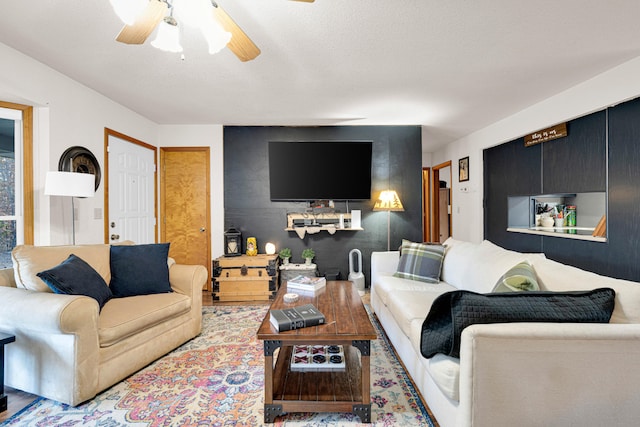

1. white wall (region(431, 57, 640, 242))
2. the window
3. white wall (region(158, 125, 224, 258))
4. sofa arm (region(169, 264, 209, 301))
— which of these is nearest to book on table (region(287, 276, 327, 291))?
sofa arm (region(169, 264, 209, 301))

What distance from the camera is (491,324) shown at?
1.24m

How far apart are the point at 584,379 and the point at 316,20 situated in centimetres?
231

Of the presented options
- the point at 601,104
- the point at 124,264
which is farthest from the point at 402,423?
the point at 601,104

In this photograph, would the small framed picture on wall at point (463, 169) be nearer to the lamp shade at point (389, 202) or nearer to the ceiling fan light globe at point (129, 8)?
the lamp shade at point (389, 202)

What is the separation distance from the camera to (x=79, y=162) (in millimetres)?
3021

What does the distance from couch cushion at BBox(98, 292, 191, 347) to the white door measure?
5.00 feet

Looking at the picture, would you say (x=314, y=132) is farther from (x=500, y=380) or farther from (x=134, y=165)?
(x=500, y=380)

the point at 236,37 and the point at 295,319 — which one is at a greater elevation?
the point at 236,37

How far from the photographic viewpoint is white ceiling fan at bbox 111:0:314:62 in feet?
4.85

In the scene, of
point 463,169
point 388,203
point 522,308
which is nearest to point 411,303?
point 522,308

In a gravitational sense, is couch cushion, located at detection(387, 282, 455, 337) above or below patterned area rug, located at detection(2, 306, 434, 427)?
above

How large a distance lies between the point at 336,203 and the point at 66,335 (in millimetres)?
3319

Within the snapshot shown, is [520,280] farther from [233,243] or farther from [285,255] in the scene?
[233,243]

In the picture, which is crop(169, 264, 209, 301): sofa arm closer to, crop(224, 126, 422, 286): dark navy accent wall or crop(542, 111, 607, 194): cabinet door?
crop(224, 126, 422, 286): dark navy accent wall
